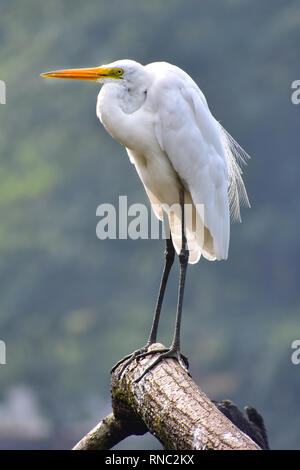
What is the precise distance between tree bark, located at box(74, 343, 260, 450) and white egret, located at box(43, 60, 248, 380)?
64 millimetres

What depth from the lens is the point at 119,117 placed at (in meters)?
1.93

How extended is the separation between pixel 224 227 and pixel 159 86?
51 centimetres

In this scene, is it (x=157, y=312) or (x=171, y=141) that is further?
(x=157, y=312)

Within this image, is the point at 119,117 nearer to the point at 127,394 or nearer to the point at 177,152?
the point at 177,152

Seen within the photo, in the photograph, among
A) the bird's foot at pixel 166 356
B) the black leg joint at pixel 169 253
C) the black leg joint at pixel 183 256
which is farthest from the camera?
the black leg joint at pixel 169 253

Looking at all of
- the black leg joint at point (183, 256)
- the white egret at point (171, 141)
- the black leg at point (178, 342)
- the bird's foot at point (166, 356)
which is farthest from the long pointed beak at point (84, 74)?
the bird's foot at point (166, 356)

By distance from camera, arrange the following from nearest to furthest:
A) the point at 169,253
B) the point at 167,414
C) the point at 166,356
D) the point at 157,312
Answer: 1. the point at 167,414
2. the point at 166,356
3. the point at 157,312
4. the point at 169,253

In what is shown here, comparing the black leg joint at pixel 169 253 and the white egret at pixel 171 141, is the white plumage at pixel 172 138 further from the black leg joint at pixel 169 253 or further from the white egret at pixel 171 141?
the black leg joint at pixel 169 253

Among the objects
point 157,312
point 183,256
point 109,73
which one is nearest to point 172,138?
point 109,73

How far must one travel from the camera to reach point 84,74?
1.95m

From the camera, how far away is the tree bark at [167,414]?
1.36m

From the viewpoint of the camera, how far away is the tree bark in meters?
1.36

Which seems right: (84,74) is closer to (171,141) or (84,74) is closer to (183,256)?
(171,141)
